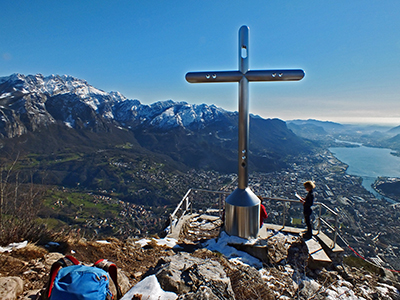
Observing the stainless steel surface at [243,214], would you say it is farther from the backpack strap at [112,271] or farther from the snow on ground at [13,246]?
the snow on ground at [13,246]

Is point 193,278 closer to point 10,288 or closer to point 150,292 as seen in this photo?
point 150,292

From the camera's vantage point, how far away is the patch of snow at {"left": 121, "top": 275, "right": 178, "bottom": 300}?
2.66 meters

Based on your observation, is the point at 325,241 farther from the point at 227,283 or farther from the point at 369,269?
the point at 227,283

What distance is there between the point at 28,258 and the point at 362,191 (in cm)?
4995

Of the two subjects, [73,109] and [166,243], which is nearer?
[166,243]

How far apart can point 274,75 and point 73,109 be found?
380 ft

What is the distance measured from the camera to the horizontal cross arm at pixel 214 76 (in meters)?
5.07

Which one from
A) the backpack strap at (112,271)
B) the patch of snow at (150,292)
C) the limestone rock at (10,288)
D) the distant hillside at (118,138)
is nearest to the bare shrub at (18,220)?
the limestone rock at (10,288)

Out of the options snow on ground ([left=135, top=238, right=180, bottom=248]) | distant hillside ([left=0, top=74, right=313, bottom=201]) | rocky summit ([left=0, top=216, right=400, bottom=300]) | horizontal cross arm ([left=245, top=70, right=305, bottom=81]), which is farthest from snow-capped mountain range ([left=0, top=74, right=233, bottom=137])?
horizontal cross arm ([left=245, top=70, right=305, bottom=81])

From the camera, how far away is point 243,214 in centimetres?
532

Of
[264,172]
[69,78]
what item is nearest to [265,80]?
[264,172]

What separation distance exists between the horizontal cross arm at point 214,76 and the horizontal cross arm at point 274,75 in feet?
0.90

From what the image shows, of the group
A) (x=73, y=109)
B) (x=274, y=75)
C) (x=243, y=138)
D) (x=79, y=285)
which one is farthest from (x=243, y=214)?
(x=73, y=109)

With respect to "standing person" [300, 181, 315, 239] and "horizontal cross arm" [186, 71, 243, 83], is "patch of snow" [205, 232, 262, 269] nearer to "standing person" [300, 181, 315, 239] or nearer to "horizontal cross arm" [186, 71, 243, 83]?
"standing person" [300, 181, 315, 239]
